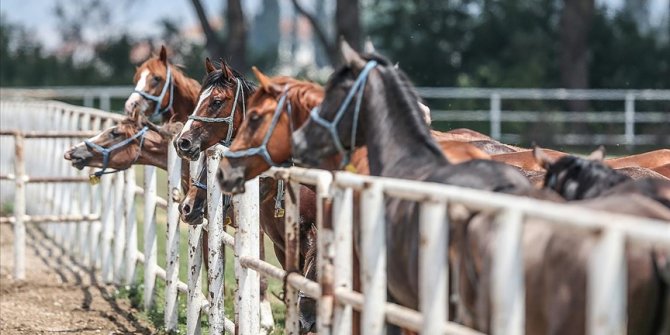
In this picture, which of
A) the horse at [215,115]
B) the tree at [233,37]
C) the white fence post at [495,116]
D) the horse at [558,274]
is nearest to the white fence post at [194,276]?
the horse at [215,115]

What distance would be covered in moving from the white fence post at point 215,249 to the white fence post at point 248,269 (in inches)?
22.2

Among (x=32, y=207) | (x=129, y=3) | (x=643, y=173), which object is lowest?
(x=32, y=207)

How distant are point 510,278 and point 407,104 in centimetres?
172

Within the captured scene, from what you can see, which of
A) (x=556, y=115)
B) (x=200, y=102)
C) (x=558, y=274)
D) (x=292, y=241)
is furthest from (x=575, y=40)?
(x=558, y=274)

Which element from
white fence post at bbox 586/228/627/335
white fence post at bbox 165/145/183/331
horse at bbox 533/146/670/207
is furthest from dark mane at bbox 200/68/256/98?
white fence post at bbox 586/228/627/335

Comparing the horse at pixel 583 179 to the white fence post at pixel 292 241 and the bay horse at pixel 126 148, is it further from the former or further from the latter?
the bay horse at pixel 126 148

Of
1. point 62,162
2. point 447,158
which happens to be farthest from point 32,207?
point 447,158

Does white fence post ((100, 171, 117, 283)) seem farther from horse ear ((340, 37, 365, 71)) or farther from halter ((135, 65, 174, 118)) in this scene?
horse ear ((340, 37, 365, 71))

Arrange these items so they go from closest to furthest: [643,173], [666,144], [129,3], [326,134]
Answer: [326,134] → [643,173] → [666,144] → [129,3]

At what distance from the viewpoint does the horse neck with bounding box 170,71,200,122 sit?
10.1m

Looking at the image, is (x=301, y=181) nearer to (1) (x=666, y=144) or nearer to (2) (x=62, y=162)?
(2) (x=62, y=162)

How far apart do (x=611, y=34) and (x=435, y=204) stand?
1008 inches

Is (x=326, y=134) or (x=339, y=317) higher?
(x=326, y=134)

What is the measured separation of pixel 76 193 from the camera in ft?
44.0
